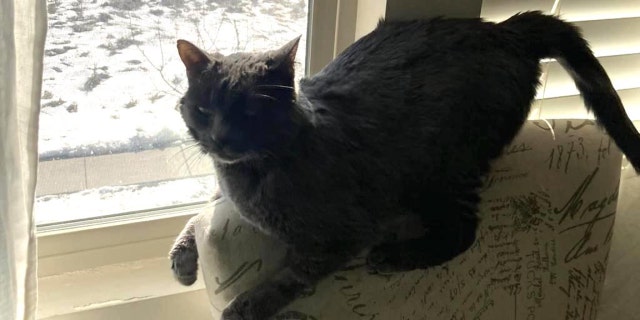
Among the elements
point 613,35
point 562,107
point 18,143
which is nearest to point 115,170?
point 18,143

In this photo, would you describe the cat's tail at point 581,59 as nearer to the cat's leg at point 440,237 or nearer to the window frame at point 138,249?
the window frame at point 138,249

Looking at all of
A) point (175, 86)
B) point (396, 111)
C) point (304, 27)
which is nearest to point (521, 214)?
point (396, 111)

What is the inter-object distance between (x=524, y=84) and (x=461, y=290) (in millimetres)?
298

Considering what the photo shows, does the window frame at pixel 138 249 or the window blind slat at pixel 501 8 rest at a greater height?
the window blind slat at pixel 501 8

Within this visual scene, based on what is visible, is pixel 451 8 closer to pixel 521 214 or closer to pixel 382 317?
pixel 521 214

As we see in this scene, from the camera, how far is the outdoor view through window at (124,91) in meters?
1.02

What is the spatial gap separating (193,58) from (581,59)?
1.78 feet

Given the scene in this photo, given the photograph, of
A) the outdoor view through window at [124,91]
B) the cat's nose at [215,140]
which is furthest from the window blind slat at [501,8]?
the cat's nose at [215,140]

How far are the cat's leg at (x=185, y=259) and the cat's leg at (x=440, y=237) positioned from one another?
249 millimetres

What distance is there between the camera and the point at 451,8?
1.05 metres

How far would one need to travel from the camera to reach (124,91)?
3.57 ft

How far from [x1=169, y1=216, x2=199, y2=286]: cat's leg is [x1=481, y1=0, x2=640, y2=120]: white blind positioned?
646mm

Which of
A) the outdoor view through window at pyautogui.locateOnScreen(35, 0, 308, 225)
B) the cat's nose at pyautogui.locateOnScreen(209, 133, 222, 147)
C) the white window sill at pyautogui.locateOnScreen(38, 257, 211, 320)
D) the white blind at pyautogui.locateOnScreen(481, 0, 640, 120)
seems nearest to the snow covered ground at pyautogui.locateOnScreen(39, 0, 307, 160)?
the outdoor view through window at pyautogui.locateOnScreen(35, 0, 308, 225)

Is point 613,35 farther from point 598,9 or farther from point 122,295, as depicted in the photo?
point 122,295
